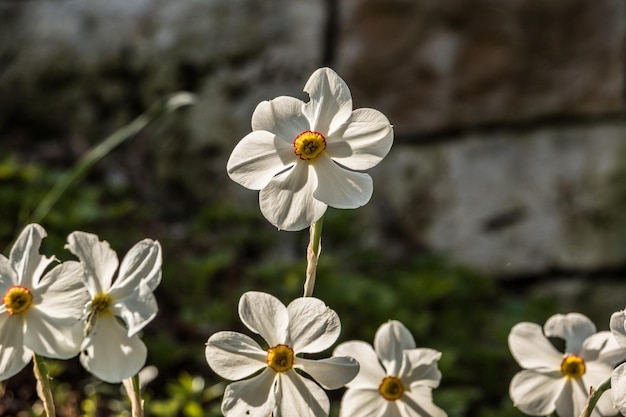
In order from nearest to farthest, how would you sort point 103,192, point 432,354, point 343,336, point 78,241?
1. point 78,241
2. point 432,354
3. point 343,336
4. point 103,192

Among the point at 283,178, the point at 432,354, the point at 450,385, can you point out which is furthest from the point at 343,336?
the point at 283,178

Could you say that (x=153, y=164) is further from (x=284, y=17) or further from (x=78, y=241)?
(x=78, y=241)

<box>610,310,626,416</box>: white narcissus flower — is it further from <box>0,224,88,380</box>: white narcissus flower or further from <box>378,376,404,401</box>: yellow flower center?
<box>0,224,88,380</box>: white narcissus flower

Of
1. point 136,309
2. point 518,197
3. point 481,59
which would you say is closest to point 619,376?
point 136,309

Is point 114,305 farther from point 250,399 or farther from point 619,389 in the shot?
point 619,389

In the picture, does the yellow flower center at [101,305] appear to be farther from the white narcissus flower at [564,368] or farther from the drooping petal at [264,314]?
the white narcissus flower at [564,368]
